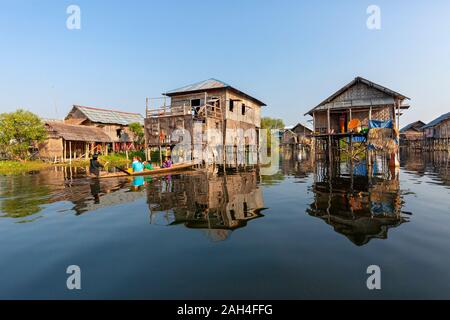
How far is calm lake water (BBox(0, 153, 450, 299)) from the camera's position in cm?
360

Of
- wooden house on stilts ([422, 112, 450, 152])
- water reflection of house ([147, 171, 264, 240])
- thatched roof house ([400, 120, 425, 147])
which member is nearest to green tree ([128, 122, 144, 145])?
water reflection of house ([147, 171, 264, 240])

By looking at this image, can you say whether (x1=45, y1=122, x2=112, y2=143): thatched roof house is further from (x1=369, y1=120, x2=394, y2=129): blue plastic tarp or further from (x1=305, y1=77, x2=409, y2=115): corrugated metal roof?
(x1=369, y1=120, x2=394, y2=129): blue plastic tarp

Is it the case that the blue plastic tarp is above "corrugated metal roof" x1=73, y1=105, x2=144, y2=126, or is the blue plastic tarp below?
below

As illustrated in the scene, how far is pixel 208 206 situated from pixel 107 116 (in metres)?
36.7

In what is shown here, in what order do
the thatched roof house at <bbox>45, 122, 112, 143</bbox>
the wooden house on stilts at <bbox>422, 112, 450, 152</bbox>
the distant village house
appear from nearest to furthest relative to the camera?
the thatched roof house at <bbox>45, 122, 112, 143</bbox>
the distant village house
the wooden house on stilts at <bbox>422, 112, 450, 152</bbox>

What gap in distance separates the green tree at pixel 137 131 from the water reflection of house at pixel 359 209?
31.8 meters

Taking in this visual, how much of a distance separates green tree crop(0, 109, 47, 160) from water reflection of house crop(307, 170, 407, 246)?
3156 centimetres

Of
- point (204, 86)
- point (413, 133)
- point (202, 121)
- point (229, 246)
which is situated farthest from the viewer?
point (413, 133)

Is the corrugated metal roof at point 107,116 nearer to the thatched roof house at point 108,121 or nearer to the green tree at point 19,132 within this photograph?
the thatched roof house at point 108,121

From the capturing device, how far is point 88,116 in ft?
120

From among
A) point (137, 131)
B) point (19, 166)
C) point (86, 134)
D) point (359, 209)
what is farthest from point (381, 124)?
point (19, 166)

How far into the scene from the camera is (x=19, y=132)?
2859 centimetres

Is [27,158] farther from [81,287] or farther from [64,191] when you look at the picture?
[81,287]

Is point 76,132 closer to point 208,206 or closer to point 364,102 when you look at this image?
point 208,206
